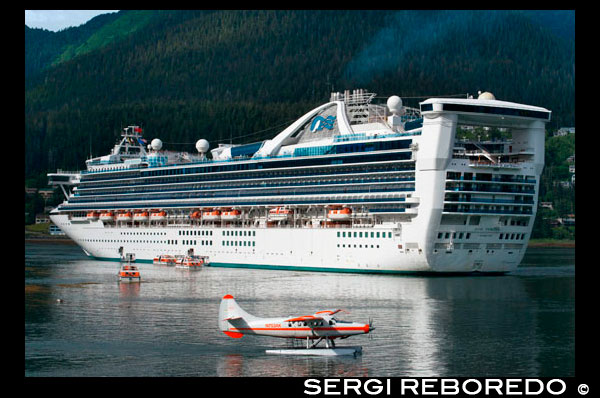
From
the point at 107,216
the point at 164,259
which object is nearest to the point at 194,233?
the point at 164,259

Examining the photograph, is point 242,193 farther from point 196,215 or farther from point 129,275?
point 129,275

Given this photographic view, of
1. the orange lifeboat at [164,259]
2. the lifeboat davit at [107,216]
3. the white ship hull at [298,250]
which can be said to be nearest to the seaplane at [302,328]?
the white ship hull at [298,250]

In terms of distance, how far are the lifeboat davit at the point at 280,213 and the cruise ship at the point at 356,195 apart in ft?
0.34

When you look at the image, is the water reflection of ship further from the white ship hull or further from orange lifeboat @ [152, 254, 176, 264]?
orange lifeboat @ [152, 254, 176, 264]

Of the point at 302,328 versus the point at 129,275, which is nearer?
the point at 302,328

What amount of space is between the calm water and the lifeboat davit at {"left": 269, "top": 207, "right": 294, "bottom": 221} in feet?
23.9

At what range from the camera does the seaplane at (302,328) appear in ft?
117

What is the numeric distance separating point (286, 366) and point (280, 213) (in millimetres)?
45767

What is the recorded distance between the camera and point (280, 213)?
78.9 meters

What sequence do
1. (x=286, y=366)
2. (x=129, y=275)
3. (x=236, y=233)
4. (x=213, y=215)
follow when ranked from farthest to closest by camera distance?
1. (x=213, y=215)
2. (x=236, y=233)
3. (x=129, y=275)
4. (x=286, y=366)

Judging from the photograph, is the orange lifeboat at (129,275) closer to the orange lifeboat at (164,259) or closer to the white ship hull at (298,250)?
the white ship hull at (298,250)

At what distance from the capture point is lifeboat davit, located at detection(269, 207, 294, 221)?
7856 cm

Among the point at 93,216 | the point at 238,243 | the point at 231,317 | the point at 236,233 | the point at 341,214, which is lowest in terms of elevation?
the point at 231,317

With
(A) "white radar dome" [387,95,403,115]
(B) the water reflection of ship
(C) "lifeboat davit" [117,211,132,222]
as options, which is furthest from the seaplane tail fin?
(C) "lifeboat davit" [117,211,132,222]
